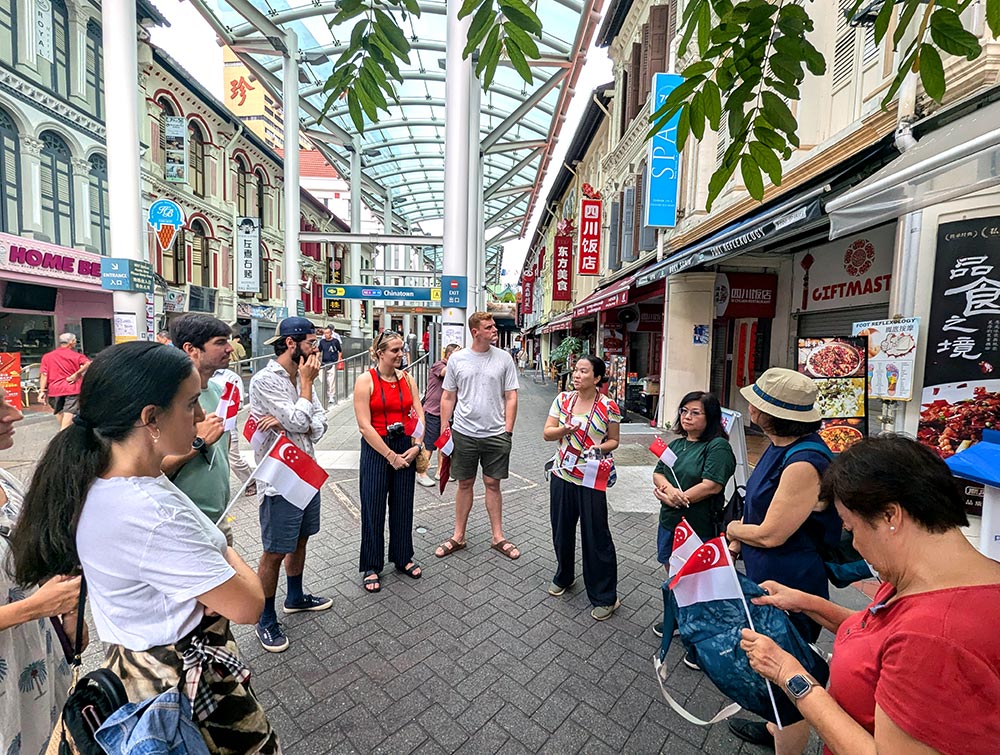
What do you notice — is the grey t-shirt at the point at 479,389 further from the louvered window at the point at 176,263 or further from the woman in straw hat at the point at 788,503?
the louvered window at the point at 176,263

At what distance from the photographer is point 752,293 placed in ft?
28.7

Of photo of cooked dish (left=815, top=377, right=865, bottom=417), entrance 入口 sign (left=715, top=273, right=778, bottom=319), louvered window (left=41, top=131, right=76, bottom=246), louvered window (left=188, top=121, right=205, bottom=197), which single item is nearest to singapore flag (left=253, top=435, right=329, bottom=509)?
photo of cooked dish (left=815, top=377, right=865, bottom=417)

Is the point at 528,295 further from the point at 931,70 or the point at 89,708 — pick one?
the point at 89,708

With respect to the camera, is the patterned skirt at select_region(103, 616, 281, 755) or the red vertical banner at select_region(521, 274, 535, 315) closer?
the patterned skirt at select_region(103, 616, 281, 755)

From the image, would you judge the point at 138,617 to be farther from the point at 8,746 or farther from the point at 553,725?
the point at 553,725

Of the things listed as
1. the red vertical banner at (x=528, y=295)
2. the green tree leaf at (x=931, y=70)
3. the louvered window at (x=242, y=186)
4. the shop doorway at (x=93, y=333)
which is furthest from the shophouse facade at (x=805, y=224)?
the red vertical banner at (x=528, y=295)

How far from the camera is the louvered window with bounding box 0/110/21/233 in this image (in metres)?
11.5

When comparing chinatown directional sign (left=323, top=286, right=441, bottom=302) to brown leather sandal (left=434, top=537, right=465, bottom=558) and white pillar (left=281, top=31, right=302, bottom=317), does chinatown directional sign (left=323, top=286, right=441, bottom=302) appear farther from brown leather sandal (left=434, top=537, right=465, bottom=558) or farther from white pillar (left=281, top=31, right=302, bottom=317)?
brown leather sandal (left=434, top=537, right=465, bottom=558)

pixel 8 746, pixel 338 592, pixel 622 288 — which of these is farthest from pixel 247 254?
pixel 8 746

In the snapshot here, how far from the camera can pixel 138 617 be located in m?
1.24

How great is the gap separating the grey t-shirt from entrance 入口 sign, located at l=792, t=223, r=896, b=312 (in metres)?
5.32

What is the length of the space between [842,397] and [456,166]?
272 inches

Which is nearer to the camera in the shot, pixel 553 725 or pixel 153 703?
pixel 153 703

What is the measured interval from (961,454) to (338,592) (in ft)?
14.5
